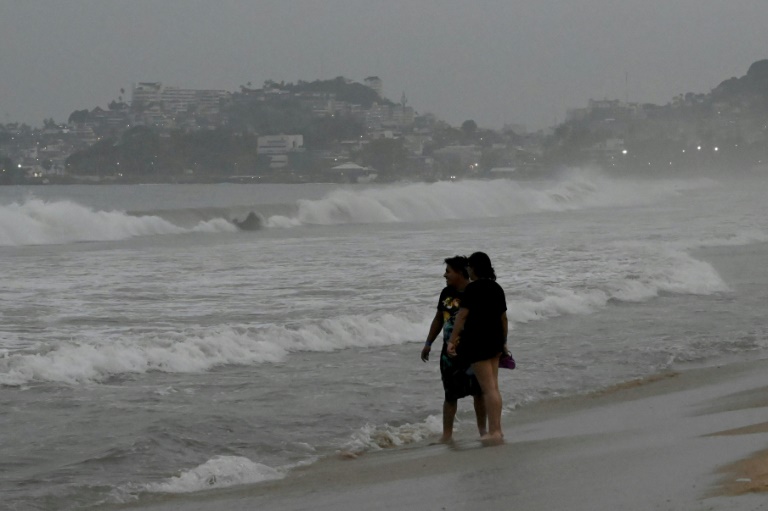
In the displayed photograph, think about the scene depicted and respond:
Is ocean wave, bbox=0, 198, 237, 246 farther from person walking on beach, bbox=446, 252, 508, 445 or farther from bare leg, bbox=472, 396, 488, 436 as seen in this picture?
person walking on beach, bbox=446, 252, 508, 445

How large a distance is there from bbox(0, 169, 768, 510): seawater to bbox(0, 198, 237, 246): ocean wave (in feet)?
22.9

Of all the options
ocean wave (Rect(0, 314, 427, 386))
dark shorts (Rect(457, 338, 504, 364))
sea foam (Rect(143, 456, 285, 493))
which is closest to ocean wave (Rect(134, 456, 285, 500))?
sea foam (Rect(143, 456, 285, 493))

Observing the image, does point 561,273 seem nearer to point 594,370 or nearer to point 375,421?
point 594,370

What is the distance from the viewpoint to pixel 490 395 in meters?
8.42

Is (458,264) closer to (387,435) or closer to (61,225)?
(387,435)

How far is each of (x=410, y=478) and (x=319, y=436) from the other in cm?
211

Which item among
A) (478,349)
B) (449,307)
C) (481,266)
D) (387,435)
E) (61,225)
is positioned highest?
(481,266)

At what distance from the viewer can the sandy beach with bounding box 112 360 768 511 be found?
5.96m

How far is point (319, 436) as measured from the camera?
9.09 m

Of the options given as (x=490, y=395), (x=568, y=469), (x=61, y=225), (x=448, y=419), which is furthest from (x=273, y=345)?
(x=61, y=225)

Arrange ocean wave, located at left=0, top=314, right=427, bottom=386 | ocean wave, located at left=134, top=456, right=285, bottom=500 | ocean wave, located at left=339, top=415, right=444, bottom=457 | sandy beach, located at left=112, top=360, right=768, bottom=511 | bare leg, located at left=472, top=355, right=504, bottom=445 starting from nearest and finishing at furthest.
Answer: sandy beach, located at left=112, top=360, right=768, bottom=511, ocean wave, located at left=134, top=456, right=285, bottom=500, bare leg, located at left=472, top=355, right=504, bottom=445, ocean wave, located at left=339, top=415, right=444, bottom=457, ocean wave, located at left=0, top=314, right=427, bottom=386

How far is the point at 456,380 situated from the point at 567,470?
6.13ft

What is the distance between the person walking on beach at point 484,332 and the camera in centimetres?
820

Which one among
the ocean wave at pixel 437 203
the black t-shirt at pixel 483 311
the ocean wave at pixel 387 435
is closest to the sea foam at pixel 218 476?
the ocean wave at pixel 387 435
